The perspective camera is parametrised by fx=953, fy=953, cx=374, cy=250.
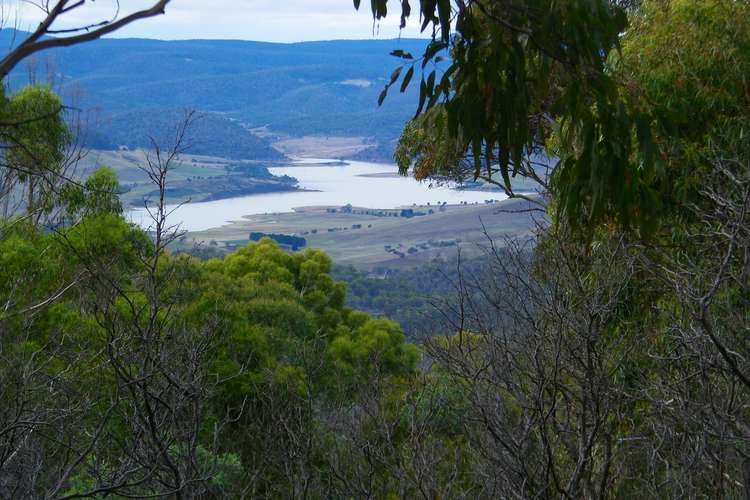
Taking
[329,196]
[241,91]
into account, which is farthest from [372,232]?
[241,91]

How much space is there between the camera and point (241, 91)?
385 ft

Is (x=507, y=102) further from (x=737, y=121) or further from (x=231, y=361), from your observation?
(x=231, y=361)

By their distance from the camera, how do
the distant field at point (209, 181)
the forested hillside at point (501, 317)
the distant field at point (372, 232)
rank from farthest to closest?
the distant field at point (209, 181), the distant field at point (372, 232), the forested hillside at point (501, 317)

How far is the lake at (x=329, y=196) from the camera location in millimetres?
60344

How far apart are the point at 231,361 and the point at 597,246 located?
652 cm

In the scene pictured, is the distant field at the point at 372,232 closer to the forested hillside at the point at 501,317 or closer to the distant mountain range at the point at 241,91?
the distant mountain range at the point at 241,91

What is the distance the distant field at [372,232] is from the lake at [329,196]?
81.1 inches

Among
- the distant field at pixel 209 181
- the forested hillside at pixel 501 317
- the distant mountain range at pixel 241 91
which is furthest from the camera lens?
the distant mountain range at pixel 241 91

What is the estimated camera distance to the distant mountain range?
76.5m

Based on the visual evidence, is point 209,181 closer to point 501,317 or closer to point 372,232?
point 372,232

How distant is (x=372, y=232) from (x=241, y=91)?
207ft

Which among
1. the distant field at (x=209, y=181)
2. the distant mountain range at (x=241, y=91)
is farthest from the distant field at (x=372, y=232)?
the distant mountain range at (x=241, y=91)

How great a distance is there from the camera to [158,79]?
119 m

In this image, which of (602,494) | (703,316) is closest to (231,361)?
(602,494)
